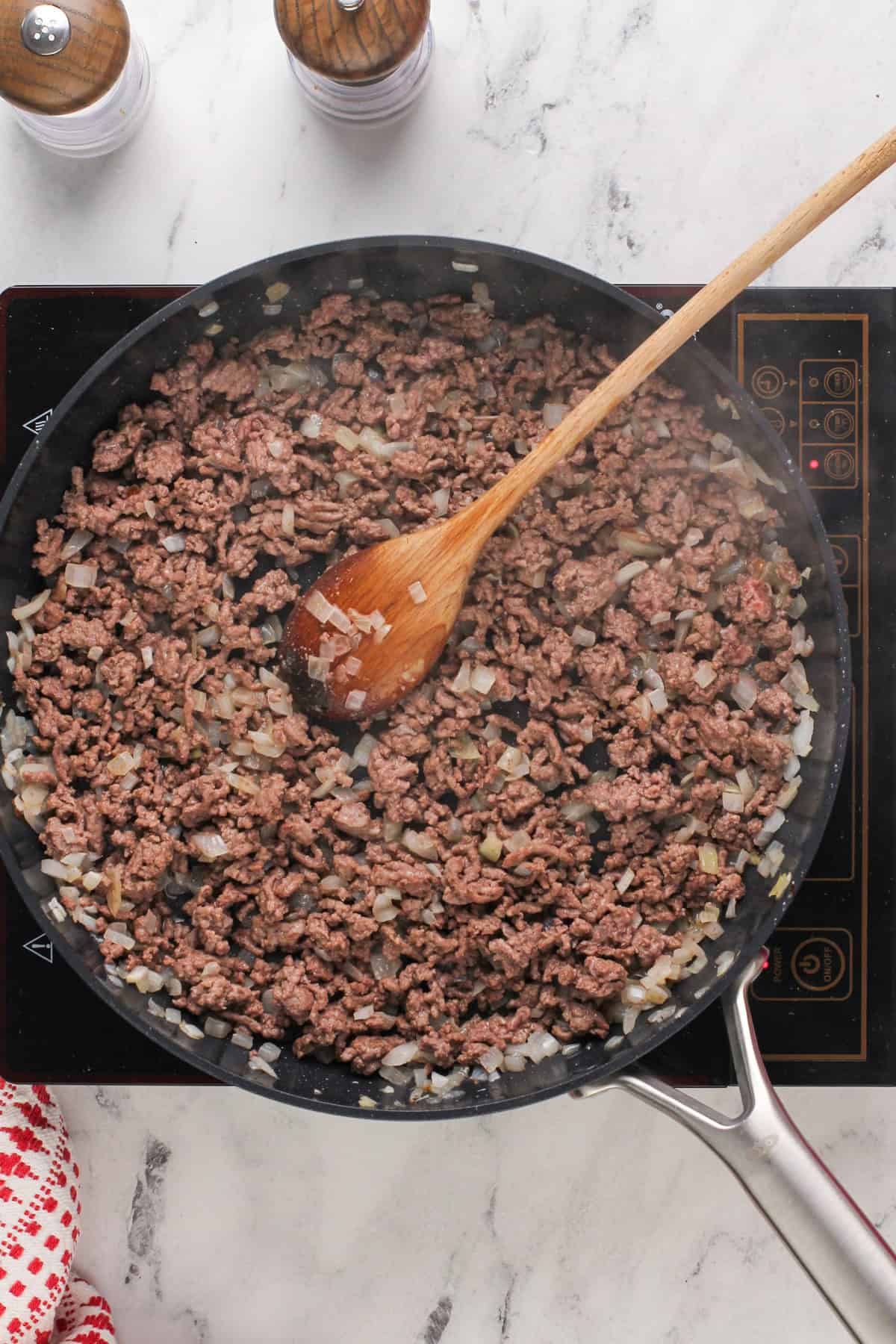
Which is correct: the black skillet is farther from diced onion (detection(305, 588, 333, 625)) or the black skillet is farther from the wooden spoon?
diced onion (detection(305, 588, 333, 625))

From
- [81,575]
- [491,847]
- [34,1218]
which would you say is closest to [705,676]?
[491,847]

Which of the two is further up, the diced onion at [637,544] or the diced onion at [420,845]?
the diced onion at [637,544]

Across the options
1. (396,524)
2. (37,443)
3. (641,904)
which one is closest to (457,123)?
(396,524)

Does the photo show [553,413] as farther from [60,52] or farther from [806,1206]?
[806,1206]

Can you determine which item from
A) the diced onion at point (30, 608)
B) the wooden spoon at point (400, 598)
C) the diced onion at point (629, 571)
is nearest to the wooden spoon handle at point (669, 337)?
the wooden spoon at point (400, 598)

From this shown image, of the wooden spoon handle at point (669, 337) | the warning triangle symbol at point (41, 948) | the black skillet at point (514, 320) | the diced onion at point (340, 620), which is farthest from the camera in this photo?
the warning triangle symbol at point (41, 948)

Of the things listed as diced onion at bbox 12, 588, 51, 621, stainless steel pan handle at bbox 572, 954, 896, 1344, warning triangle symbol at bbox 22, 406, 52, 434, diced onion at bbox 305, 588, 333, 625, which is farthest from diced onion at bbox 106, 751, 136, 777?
stainless steel pan handle at bbox 572, 954, 896, 1344

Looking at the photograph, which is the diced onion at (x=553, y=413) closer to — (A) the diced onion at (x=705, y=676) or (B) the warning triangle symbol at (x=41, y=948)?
(A) the diced onion at (x=705, y=676)
